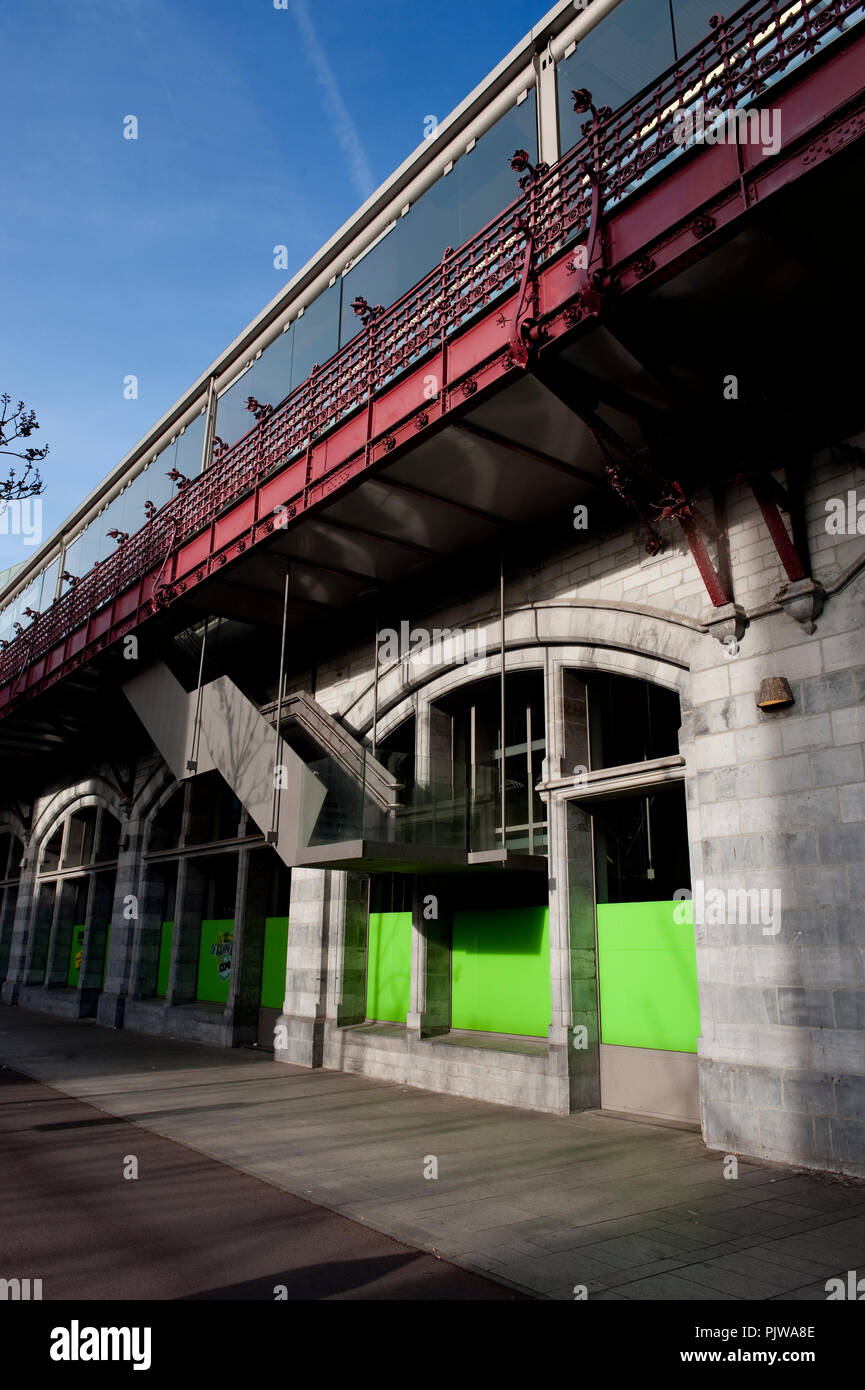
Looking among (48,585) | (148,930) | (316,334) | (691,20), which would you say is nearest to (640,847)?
(691,20)

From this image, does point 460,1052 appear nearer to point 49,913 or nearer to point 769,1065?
point 769,1065

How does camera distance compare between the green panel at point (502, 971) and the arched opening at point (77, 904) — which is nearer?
the green panel at point (502, 971)

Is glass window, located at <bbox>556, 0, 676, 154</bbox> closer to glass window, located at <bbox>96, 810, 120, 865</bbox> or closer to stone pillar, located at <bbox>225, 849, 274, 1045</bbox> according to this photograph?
stone pillar, located at <bbox>225, 849, 274, 1045</bbox>

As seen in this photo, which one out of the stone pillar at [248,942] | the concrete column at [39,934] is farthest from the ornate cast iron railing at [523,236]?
the concrete column at [39,934]

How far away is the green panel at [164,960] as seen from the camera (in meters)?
22.4

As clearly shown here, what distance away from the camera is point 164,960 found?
894 inches

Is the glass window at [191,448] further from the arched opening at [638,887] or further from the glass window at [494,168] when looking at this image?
the arched opening at [638,887]

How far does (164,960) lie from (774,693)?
18377mm

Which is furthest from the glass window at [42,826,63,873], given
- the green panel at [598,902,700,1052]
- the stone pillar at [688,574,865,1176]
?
the stone pillar at [688,574,865,1176]

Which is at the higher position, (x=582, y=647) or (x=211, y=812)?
(x=582, y=647)

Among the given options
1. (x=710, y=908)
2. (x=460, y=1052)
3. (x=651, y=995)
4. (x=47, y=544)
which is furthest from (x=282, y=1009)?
(x=47, y=544)

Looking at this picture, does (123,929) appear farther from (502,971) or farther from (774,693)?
(774,693)

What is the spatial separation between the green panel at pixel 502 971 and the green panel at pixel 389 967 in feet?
3.62

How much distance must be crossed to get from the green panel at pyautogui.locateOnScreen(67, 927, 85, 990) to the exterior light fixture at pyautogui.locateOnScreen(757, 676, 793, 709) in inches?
969
